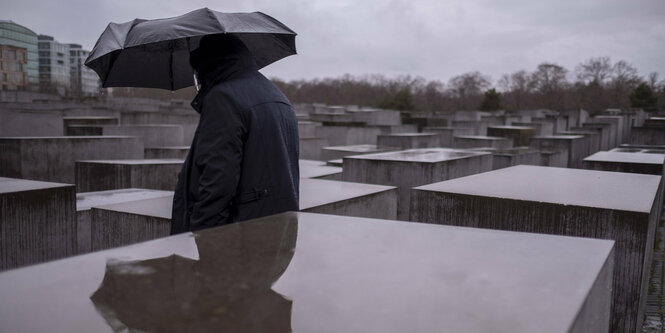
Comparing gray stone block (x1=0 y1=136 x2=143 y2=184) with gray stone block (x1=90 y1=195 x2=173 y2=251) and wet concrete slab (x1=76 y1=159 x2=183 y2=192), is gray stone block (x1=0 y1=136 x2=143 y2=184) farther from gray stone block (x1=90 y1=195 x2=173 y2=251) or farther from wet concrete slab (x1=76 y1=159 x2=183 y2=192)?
gray stone block (x1=90 y1=195 x2=173 y2=251)

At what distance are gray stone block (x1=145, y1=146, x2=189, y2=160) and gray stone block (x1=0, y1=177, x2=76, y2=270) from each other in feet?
14.5

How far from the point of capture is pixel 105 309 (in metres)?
1.30

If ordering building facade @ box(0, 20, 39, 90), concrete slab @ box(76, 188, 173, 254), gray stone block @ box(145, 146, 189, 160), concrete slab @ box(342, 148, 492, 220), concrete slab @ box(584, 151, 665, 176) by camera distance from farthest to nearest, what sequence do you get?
building facade @ box(0, 20, 39, 90)
gray stone block @ box(145, 146, 189, 160)
concrete slab @ box(342, 148, 492, 220)
concrete slab @ box(584, 151, 665, 176)
concrete slab @ box(76, 188, 173, 254)

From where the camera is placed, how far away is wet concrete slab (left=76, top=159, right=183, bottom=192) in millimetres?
6590

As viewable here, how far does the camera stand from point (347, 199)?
409 cm

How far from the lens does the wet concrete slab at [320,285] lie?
49.4 inches

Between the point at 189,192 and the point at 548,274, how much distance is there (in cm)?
186

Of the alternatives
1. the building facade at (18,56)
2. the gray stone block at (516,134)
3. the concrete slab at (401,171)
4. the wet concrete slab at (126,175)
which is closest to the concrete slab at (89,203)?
the wet concrete slab at (126,175)

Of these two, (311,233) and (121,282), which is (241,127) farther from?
(121,282)

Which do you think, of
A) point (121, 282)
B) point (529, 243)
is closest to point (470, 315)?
point (529, 243)

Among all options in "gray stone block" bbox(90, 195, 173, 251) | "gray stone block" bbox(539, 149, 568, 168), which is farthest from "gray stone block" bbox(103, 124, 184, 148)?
"gray stone block" bbox(539, 149, 568, 168)

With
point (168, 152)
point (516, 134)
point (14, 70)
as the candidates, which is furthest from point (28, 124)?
point (14, 70)

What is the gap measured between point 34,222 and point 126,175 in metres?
2.44

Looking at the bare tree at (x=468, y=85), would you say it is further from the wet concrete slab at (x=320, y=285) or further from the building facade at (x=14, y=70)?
the wet concrete slab at (x=320, y=285)
